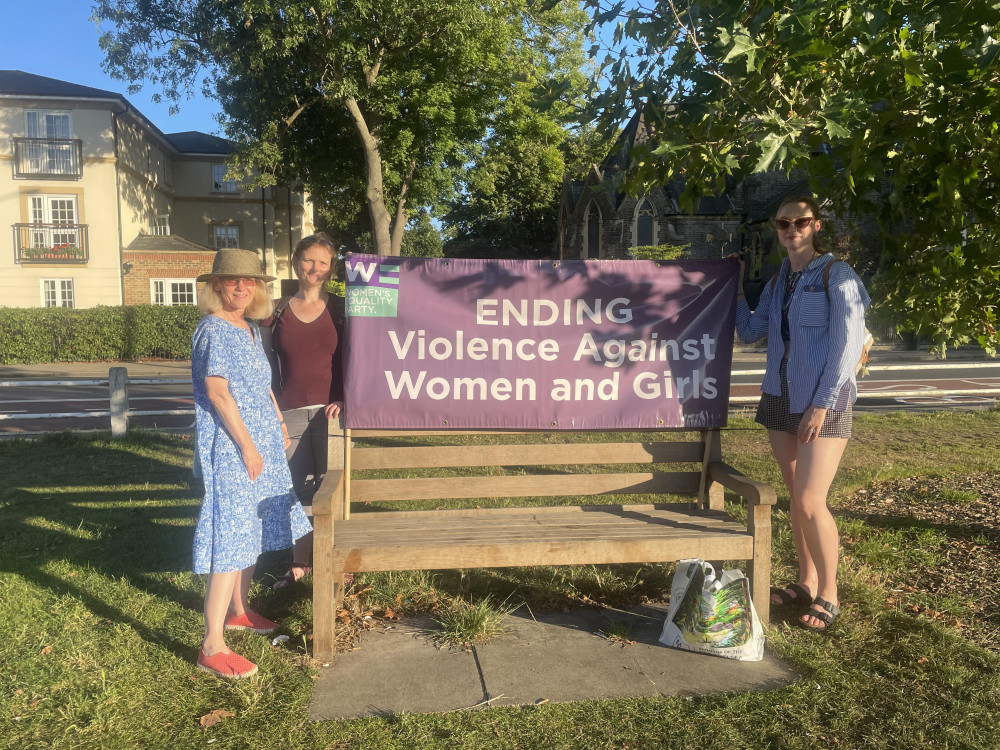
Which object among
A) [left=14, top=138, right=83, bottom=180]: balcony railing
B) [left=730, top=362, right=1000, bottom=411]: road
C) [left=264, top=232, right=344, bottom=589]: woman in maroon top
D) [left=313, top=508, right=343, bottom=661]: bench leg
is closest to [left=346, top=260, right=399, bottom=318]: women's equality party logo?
[left=264, top=232, right=344, bottom=589]: woman in maroon top

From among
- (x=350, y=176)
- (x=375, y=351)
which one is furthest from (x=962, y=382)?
(x=350, y=176)

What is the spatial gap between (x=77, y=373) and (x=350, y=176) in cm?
1113

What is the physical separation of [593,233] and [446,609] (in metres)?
39.8

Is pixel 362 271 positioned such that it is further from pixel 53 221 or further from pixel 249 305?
pixel 53 221

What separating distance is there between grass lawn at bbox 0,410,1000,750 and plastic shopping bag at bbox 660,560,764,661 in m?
0.22

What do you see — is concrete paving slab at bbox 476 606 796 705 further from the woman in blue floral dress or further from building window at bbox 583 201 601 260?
building window at bbox 583 201 601 260

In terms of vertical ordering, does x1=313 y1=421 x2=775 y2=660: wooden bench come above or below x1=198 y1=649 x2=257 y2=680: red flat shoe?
above

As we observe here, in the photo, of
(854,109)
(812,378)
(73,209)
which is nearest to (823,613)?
(812,378)

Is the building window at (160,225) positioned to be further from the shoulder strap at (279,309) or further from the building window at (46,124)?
the shoulder strap at (279,309)

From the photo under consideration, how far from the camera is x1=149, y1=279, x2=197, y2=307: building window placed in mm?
32219

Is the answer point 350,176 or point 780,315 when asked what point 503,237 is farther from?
point 780,315

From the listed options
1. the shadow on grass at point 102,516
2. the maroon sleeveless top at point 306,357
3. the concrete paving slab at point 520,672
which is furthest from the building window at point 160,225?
the concrete paving slab at point 520,672

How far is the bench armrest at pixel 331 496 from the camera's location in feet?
11.4

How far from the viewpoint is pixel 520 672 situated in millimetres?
3488
